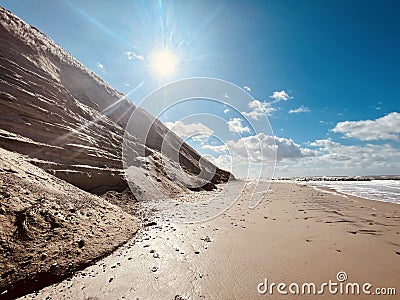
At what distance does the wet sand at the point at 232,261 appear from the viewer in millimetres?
3709

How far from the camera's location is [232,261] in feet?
15.8

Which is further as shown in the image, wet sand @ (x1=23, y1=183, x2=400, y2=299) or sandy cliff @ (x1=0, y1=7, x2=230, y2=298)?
sandy cliff @ (x1=0, y1=7, x2=230, y2=298)

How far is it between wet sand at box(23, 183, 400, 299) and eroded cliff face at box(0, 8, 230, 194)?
17.8 ft

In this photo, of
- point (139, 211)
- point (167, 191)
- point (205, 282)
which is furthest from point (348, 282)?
point (167, 191)

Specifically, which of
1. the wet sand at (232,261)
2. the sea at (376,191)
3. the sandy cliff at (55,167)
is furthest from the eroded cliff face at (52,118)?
the sea at (376,191)

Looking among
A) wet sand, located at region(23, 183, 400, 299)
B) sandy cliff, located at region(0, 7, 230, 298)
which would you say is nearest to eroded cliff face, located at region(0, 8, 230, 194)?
sandy cliff, located at region(0, 7, 230, 298)

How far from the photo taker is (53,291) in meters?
3.56

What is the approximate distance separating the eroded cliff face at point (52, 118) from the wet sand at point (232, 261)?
5433mm

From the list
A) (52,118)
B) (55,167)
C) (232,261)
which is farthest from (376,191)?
(52,118)

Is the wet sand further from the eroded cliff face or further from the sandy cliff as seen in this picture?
the eroded cliff face

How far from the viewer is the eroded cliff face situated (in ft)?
29.6

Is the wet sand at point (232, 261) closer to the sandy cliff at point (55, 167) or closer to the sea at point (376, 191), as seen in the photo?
the sandy cliff at point (55, 167)

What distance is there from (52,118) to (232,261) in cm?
1145

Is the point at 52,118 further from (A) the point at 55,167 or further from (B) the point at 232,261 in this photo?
(B) the point at 232,261
